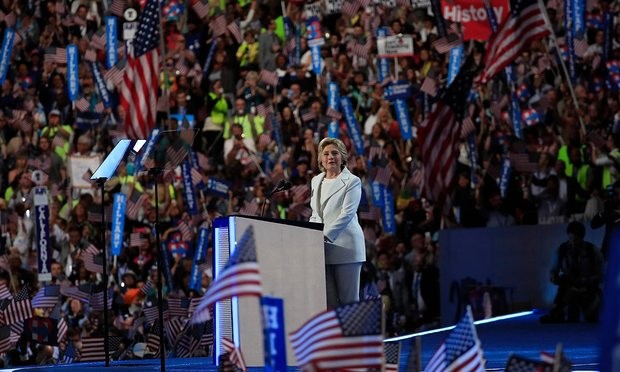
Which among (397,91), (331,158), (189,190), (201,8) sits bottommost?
(331,158)

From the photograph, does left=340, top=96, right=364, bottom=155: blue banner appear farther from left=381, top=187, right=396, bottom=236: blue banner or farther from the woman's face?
the woman's face

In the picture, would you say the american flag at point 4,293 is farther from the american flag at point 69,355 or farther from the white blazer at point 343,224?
the white blazer at point 343,224

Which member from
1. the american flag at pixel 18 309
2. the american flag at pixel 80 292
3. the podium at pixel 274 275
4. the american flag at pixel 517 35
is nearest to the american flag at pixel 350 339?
the podium at pixel 274 275

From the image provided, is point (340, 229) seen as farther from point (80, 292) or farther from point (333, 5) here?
point (333, 5)

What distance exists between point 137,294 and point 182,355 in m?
3.49

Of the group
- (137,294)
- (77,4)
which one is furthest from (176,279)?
(77,4)

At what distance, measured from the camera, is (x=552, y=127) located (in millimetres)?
17250

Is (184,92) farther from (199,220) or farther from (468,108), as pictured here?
(468,108)

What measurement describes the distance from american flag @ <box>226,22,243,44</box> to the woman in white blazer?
9151mm

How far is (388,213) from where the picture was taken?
17.8 meters

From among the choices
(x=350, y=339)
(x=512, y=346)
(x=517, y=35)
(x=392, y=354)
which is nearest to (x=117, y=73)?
(x=517, y=35)

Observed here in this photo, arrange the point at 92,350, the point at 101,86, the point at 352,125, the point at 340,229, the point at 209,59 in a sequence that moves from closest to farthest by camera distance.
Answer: the point at 340,229, the point at 92,350, the point at 352,125, the point at 209,59, the point at 101,86

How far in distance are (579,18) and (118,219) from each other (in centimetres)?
617

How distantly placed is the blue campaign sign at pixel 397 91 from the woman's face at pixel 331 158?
296 inches
